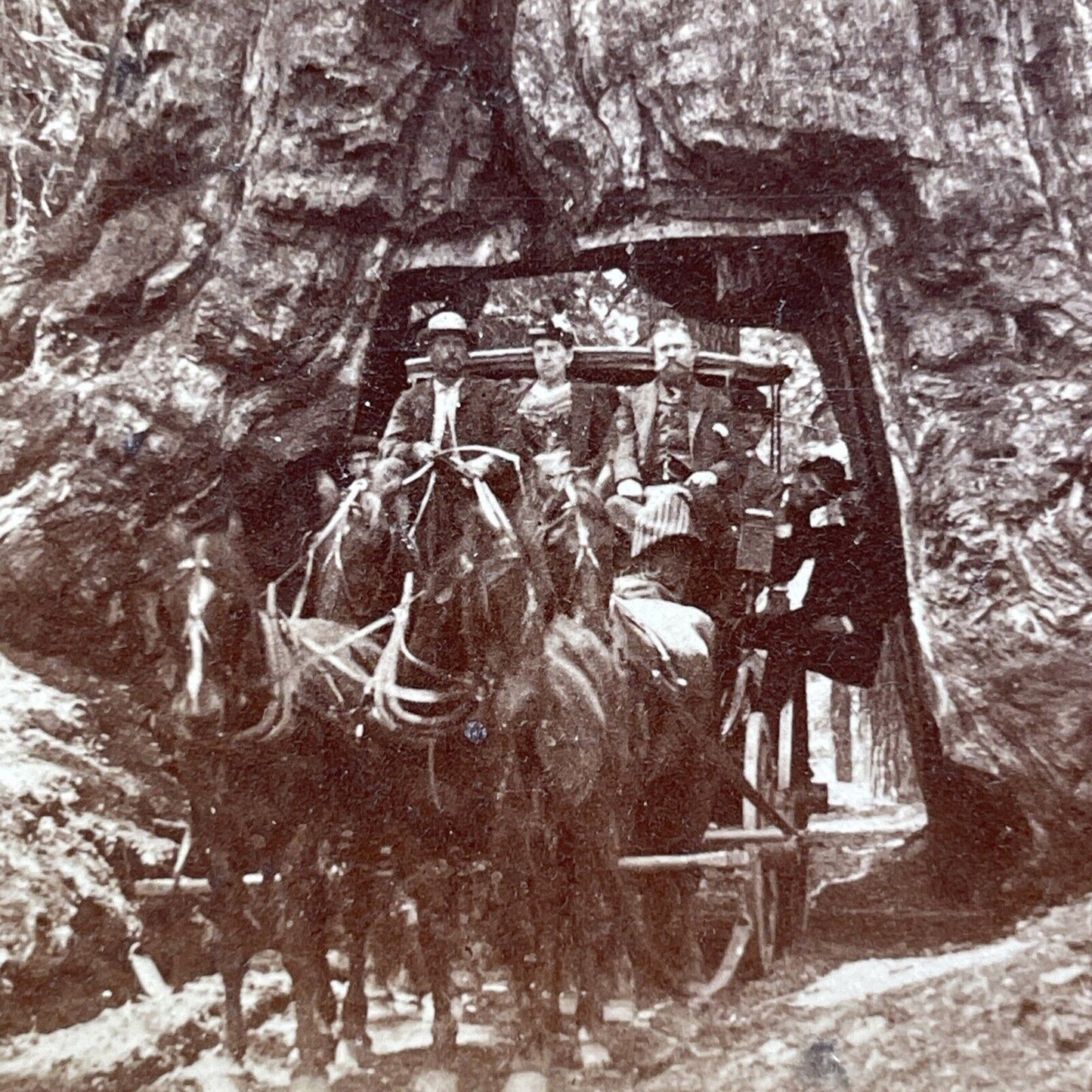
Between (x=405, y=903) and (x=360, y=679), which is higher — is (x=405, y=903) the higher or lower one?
the lower one

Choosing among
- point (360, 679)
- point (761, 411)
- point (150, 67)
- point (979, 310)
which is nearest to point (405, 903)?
point (360, 679)

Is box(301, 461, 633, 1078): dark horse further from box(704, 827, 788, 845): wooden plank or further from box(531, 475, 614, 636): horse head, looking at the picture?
box(704, 827, 788, 845): wooden plank

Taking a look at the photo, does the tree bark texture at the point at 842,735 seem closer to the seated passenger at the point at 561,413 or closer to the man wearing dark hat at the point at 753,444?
the man wearing dark hat at the point at 753,444

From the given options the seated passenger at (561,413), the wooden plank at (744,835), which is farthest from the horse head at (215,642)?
the wooden plank at (744,835)

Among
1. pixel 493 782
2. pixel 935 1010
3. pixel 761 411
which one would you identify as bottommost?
pixel 935 1010

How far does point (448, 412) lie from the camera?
3070 mm

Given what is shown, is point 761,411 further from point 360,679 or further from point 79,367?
point 79,367

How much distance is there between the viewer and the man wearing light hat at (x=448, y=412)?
3035mm

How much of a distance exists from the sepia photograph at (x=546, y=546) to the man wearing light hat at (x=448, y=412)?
0.05 feet

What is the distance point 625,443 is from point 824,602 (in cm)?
78

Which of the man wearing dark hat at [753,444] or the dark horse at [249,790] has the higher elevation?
the man wearing dark hat at [753,444]

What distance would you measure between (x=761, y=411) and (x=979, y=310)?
722mm

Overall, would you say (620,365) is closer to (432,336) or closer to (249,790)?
(432,336)

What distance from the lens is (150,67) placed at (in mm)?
3102
